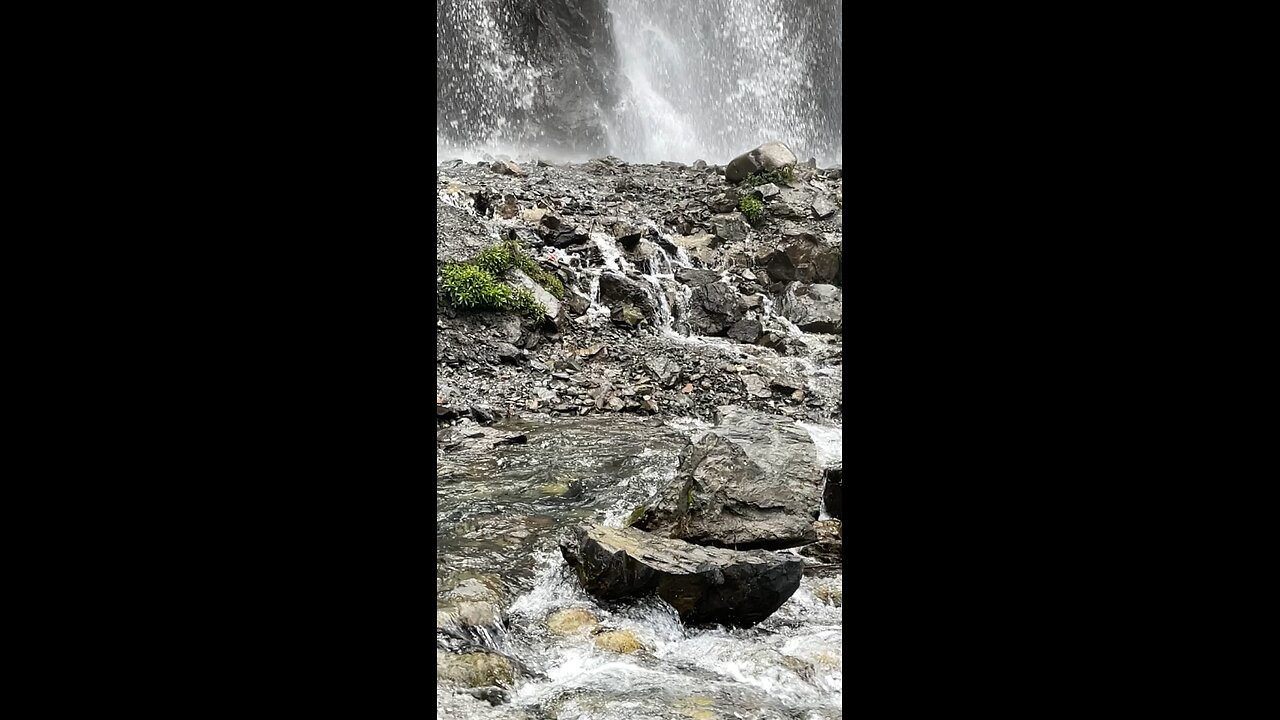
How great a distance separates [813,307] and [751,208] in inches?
139

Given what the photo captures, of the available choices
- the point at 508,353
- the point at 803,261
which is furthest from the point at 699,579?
the point at 803,261

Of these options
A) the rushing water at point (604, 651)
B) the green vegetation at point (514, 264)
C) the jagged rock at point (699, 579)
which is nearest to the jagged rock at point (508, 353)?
the green vegetation at point (514, 264)

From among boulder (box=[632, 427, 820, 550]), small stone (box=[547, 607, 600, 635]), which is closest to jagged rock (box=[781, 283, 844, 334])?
boulder (box=[632, 427, 820, 550])

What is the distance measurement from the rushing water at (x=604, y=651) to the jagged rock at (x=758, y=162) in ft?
37.1

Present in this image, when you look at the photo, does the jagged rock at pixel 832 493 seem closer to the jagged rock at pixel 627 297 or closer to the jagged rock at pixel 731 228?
the jagged rock at pixel 627 297

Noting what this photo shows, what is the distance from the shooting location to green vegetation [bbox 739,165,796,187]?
16250mm

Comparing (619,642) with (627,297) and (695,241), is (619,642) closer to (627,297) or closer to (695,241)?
(627,297)

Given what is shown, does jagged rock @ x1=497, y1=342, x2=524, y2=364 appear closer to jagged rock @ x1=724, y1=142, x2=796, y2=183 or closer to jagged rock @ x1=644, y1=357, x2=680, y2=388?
jagged rock @ x1=644, y1=357, x2=680, y2=388

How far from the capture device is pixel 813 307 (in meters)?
12.5
